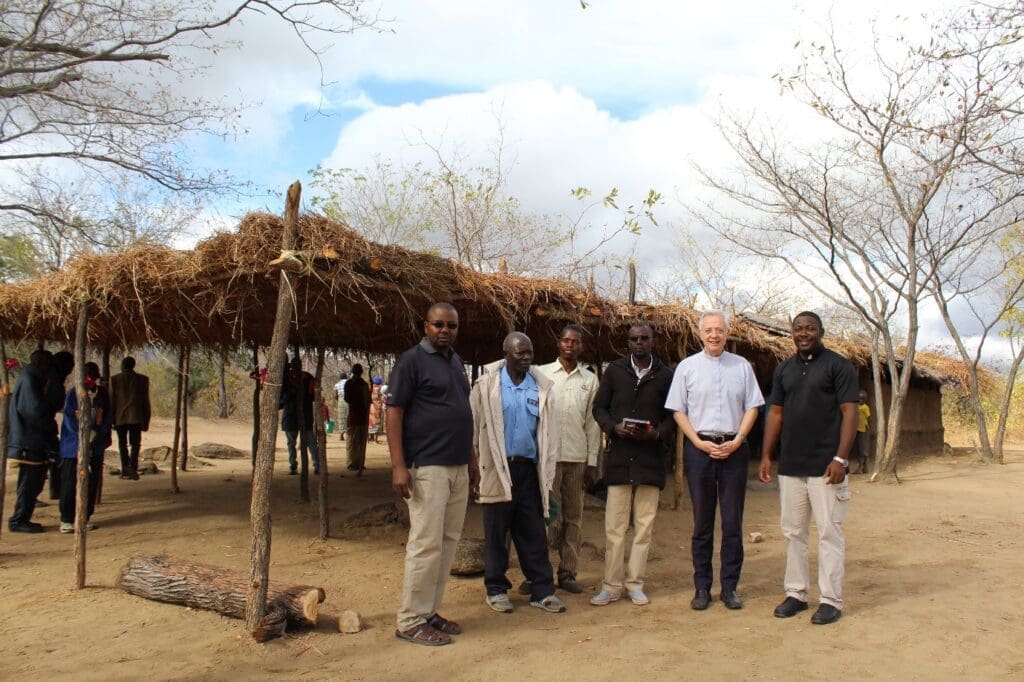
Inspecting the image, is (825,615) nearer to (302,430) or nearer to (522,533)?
(522,533)

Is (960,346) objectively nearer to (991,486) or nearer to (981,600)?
(991,486)

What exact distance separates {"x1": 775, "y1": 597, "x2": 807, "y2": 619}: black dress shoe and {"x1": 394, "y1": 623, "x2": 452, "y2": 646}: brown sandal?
2106mm

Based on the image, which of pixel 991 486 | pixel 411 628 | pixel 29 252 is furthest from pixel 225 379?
pixel 411 628

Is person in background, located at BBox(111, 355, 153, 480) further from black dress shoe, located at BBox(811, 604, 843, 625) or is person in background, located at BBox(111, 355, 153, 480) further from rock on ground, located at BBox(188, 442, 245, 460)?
black dress shoe, located at BBox(811, 604, 843, 625)

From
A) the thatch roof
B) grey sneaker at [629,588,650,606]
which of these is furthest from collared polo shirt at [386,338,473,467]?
grey sneaker at [629,588,650,606]

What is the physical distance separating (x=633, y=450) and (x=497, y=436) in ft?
2.98

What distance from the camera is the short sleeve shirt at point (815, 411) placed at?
461 cm

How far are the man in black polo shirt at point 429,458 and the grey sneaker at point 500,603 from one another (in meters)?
→ 0.61

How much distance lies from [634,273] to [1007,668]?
208 inches

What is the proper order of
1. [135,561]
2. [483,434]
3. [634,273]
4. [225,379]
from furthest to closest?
[225,379]
[634,273]
[135,561]
[483,434]

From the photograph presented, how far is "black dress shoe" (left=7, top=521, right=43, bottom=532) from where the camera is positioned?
727 centimetres

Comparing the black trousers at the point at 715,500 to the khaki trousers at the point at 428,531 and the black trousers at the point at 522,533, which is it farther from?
the khaki trousers at the point at 428,531

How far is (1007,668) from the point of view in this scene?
4.01m

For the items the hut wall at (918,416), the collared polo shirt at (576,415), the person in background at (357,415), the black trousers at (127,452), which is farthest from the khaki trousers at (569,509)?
the hut wall at (918,416)
